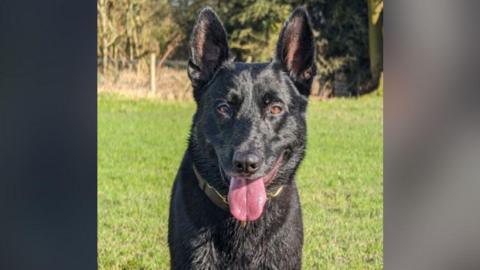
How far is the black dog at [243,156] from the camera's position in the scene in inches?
102

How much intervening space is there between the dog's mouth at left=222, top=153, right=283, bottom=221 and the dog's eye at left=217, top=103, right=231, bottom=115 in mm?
255

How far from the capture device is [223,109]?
262 centimetres

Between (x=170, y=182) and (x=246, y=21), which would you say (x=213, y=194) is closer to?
(x=170, y=182)

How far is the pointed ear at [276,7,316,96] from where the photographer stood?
2.66 meters

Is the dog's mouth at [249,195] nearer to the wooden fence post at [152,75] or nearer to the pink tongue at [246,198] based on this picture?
the pink tongue at [246,198]

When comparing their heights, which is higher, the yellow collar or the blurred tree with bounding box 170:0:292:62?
the blurred tree with bounding box 170:0:292:62

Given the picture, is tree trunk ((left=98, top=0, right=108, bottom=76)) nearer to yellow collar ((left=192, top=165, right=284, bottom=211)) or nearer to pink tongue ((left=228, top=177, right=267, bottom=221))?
yellow collar ((left=192, top=165, right=284, bottom=211))

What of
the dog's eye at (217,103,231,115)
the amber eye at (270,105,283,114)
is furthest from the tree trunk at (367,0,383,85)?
the dog's eye at (217,103,231,115)

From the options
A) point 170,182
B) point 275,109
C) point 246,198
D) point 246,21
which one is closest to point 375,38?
point 246,21

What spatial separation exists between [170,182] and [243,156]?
0.62m

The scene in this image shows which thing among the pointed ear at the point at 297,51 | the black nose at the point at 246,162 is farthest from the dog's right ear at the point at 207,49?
the black nose at the point at 246,162

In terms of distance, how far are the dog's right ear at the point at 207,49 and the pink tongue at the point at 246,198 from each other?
44 centimetres
